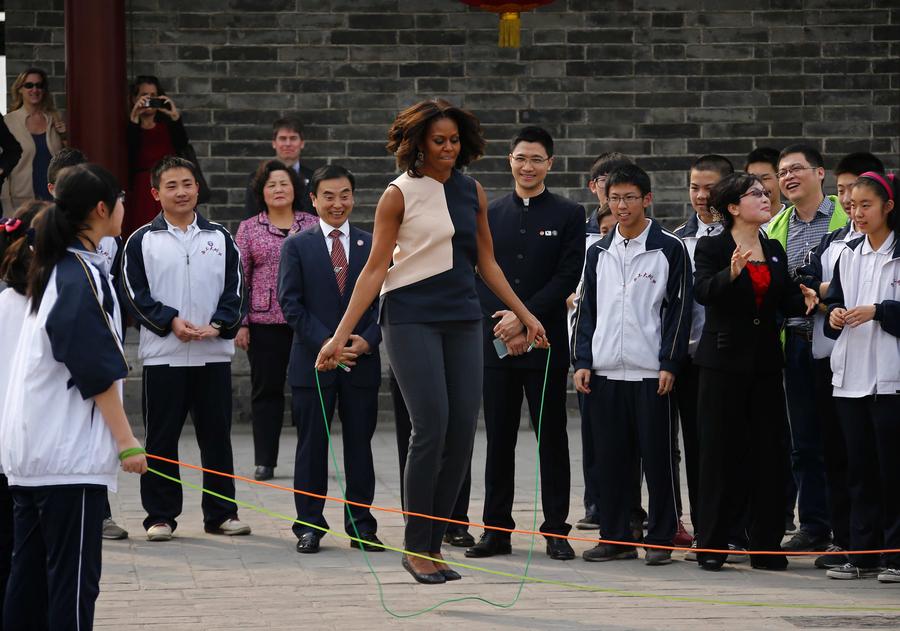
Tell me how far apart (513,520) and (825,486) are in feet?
4.80

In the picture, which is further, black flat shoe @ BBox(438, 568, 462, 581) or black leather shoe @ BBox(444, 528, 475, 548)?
black leather shoe @ BBox(444, 528, 475, 548)

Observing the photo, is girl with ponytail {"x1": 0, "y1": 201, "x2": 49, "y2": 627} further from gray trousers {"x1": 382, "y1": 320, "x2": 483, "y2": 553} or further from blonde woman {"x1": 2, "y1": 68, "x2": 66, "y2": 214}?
blonde woman {"x1": 2, "y1": 68, "x2": 66, "y2": 214}

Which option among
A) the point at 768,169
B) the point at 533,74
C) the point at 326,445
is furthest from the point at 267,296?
the point at 533,74

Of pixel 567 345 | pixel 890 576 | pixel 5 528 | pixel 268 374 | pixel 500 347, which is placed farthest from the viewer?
pixel 268 374

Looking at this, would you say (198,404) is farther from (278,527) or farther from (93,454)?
(93,454)

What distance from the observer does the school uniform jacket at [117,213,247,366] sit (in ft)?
23.7

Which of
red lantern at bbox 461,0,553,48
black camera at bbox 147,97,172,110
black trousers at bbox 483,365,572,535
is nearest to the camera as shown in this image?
black trousers at bbox 483,365,572,535

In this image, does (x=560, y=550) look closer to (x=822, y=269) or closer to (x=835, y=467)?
(x=835, y=467)

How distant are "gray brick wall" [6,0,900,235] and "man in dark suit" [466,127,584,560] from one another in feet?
16.4

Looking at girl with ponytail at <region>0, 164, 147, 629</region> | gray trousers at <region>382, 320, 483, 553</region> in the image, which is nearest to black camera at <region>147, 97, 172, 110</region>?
gray trousers at <region>382, 320, 483, 553</region>

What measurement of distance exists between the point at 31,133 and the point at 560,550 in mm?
5824

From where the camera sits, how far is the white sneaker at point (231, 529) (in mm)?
7191

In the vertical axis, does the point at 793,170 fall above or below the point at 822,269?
above

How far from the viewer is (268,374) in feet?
29.5
